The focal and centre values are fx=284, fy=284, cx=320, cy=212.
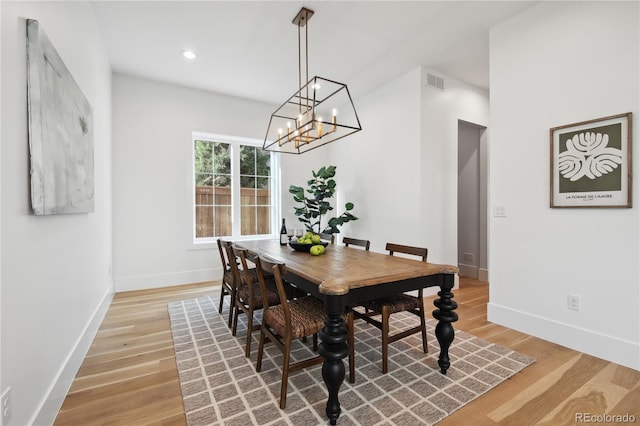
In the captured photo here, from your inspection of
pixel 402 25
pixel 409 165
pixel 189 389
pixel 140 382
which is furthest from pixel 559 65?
pixel 140 382

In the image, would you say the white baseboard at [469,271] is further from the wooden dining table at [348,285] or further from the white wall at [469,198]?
the wooden dining table at [348,285]

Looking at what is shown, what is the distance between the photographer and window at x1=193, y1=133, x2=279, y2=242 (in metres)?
4.57

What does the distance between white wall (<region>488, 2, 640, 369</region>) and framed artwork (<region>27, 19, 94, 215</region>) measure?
11.4 feet

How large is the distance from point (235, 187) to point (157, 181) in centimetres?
115

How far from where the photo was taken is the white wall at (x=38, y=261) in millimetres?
1157

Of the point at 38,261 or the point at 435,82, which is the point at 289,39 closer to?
the point at 435,82

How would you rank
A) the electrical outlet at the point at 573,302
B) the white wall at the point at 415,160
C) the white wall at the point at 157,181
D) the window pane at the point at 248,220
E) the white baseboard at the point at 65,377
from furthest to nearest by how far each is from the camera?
the window pane at the point at 248,220 → the white wall at the point at 157,181 → the white wall at the point at 415,160 → the electrical outlet at the point at 573,302 → the white baseboard at the point at 65,377

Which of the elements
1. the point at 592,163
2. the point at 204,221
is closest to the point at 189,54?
the point at 204,221

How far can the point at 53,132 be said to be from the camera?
154 cm

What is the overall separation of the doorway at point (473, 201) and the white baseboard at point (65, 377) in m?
4.94

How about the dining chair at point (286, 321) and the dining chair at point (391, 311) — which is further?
the dining chair at point (391, 311)

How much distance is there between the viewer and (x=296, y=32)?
2949 millimetres

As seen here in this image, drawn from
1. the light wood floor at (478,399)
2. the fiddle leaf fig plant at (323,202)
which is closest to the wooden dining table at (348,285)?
the light wood floor at (478,399)

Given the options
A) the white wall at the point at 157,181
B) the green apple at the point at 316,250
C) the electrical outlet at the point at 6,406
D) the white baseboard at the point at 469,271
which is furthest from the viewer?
the white baseboard at the point at 469,271
